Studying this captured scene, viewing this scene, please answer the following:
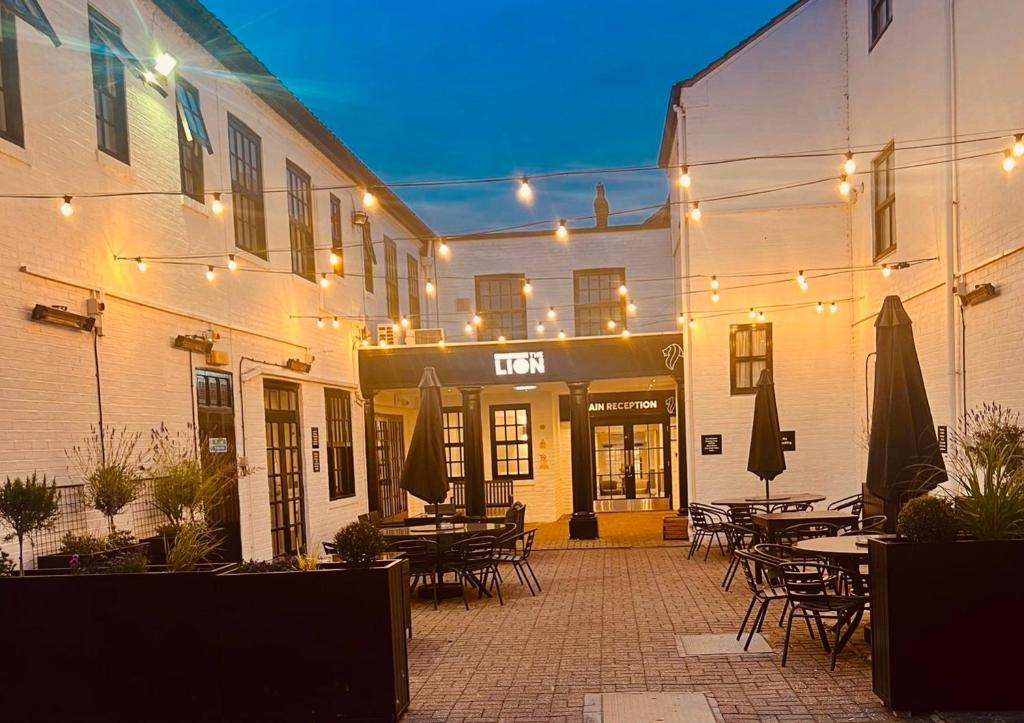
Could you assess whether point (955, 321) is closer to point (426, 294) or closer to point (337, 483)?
point (337, 483)

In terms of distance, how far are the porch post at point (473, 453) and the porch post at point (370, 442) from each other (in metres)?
1.77

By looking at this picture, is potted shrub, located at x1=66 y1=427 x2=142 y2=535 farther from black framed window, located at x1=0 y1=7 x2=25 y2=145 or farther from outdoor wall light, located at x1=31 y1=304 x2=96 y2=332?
black framed window, located at x1=0 y1=7 x2=25 y2=145

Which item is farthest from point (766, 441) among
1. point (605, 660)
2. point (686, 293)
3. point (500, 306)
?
point (500, 306)

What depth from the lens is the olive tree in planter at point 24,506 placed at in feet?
15.7

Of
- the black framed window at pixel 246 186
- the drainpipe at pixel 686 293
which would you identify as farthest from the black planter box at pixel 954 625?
the black framed window at pixel 246 186

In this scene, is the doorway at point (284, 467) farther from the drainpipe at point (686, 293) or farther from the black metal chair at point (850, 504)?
the black metal chair at point (850, 504)

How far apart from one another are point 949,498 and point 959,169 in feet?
13.8

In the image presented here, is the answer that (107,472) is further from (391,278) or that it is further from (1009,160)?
(391,278)

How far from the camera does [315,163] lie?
40.0ft

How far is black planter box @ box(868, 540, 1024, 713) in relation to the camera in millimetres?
4098

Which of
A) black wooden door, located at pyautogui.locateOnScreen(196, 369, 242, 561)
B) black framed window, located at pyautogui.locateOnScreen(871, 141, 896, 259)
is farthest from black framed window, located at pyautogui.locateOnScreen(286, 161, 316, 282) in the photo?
black framed window, located at pyautogui.locateOnScreen(871, 141, 896, 259)

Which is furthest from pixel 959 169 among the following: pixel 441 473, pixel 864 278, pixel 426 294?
pixel 426 294

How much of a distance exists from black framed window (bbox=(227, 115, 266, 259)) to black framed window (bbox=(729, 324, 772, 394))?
7.09 m

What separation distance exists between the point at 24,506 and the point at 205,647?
5.43 feet
